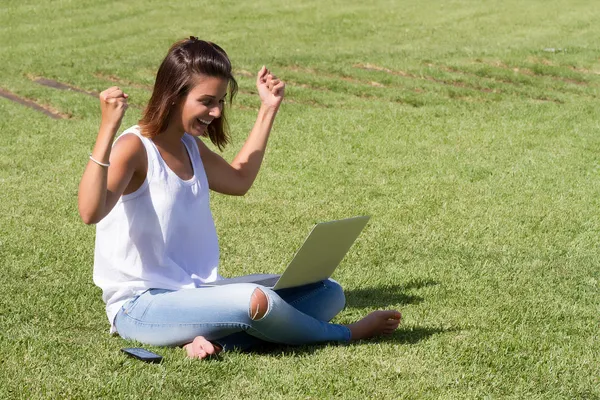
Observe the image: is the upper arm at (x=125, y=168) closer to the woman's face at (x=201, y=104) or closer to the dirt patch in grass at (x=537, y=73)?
the woman's face at (x=201, y=104)

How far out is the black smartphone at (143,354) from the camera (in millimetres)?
4023

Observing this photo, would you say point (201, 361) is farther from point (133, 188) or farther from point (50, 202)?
point (50, 202)

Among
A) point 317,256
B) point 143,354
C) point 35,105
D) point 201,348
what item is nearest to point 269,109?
point 317,256

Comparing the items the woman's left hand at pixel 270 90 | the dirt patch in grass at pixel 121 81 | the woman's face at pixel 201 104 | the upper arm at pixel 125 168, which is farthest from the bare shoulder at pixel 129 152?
the dirt patch in grass at pixel 121 81

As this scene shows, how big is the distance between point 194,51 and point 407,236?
2882 millimetres

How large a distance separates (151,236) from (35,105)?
311 inches

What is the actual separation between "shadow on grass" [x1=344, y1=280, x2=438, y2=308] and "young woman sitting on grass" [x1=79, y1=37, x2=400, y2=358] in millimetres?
783

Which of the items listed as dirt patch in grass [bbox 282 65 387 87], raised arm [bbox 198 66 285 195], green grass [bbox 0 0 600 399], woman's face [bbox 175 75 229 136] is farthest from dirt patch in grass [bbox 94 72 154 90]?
woman's face [bbox 175 75 229 136]

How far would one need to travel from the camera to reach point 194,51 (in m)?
4.38

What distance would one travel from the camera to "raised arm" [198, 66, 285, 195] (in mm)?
4797

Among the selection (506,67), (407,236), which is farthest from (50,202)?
(506,67)

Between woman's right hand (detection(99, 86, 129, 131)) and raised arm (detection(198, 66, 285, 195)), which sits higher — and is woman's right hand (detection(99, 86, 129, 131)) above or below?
above

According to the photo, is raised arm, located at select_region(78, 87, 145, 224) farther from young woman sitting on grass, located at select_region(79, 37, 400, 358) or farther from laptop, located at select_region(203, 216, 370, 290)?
laptop, located at select_region(203, 216, 370, 290)

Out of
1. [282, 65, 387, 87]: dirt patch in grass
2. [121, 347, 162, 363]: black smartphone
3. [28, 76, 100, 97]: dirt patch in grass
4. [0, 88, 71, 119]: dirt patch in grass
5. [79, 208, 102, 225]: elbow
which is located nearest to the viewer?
[79, 208, 102, 225]: elbow
